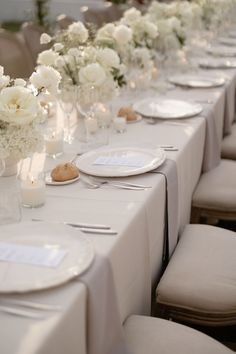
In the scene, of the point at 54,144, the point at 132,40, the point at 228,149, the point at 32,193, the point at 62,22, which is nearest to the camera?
the point at 32,193

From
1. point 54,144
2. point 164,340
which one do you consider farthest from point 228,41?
point 164,340

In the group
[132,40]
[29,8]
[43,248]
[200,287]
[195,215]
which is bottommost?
[29,8]

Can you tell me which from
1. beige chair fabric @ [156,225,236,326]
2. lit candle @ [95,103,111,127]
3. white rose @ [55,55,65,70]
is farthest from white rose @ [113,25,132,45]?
beige chair fabric @ [156,225,236,326]

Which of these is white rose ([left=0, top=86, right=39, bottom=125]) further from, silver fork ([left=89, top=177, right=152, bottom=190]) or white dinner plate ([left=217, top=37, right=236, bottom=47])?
white dinner plate ([left=217, top=37, right=236, bottom=47])

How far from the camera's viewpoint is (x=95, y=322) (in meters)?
1.20

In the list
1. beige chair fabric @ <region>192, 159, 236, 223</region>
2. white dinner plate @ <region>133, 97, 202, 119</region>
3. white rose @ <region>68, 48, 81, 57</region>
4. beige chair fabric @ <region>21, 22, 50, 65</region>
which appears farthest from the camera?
beige chair fabric @ <region>21, 22, 50, 65</region>

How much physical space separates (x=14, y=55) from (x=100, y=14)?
206 cm

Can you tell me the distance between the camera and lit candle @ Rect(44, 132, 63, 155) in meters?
1.93

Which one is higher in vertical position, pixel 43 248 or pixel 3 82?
pixel 3 82

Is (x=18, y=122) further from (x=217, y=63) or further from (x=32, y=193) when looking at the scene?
(x=217, y=63)

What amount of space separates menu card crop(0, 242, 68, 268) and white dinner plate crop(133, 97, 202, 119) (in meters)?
1.28

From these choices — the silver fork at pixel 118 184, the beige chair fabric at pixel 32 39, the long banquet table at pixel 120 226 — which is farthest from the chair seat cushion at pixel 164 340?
the beige chair fabric at pixel 32 39

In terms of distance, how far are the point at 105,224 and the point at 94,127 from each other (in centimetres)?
80

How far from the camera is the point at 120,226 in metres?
1.44
